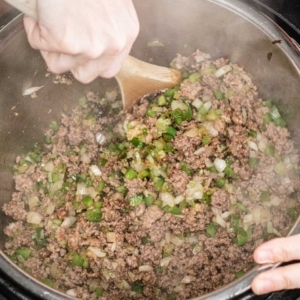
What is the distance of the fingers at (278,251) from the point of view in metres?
1.69

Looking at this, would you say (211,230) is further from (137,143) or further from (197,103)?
(197,103)

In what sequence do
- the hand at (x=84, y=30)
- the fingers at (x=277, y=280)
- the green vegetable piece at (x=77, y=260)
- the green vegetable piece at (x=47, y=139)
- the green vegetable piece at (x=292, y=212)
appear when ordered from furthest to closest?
the green vegetable piece at (x=47, y=139) < the green vegetable piece at (x=77, y=260) < the green vegetable piece at (x=292, y=212) < the fingers at (x=277, y=280) < the hand at (x=84, y=30)

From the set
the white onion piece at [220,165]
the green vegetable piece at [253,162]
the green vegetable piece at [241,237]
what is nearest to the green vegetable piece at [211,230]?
the green vegetable piece at [241,237]

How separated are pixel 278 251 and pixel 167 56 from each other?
166 cm

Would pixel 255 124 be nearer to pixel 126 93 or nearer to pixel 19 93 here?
pixel 126 93

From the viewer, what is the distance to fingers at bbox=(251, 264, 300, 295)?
1.64 metres

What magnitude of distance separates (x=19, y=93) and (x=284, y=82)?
5.13ft

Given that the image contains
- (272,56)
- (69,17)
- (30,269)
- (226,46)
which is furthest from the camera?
(226,46)

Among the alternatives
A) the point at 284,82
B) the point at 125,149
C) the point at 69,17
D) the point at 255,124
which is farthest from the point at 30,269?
the point at 284,82

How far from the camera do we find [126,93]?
8.93ft

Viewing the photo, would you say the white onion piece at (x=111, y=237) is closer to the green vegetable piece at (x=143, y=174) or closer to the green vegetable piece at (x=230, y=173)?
the green vegetable piece at (x=143, y=174)

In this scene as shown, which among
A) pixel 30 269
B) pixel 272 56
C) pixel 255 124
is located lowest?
pixel 30 269

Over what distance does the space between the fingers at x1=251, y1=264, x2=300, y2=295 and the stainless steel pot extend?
1068 mm

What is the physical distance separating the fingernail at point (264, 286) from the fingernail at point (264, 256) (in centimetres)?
8
